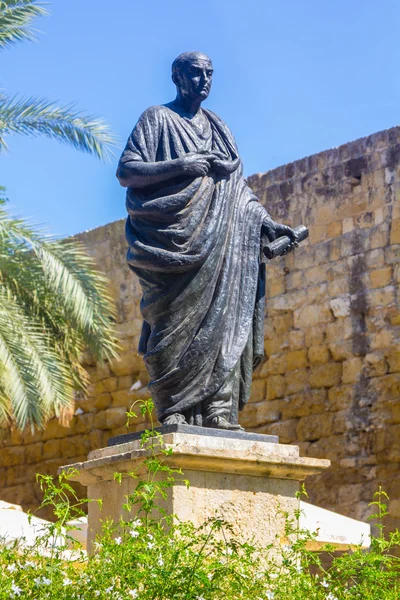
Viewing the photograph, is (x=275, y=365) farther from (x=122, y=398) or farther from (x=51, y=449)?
(x=51, y=449)

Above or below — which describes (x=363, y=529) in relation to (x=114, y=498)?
above

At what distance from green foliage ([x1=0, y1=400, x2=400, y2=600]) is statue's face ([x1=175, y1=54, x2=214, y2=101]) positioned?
1489 millimetres

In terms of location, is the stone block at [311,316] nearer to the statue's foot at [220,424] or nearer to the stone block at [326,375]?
the stone block at [326,375]

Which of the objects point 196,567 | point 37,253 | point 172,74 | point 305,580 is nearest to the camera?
point 196,567

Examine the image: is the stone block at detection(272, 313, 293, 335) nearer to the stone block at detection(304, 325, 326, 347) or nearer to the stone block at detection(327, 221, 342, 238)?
the stone block at detection(304, 325, 326, 347)

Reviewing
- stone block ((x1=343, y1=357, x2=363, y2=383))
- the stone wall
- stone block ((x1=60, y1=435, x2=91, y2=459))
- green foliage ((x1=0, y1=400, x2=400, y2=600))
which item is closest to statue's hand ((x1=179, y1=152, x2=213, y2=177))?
green foliage ((x1=0, y1=400, x2=400, y2=600))

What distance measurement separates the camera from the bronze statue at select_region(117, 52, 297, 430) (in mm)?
4988

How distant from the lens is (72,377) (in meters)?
12.0

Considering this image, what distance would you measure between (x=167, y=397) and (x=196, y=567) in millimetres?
1061

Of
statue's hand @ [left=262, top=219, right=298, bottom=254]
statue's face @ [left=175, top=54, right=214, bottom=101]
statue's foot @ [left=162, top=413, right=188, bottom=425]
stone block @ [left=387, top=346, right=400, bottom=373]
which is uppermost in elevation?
stone block @ [left=387, top=346, right=400, bottom=373]

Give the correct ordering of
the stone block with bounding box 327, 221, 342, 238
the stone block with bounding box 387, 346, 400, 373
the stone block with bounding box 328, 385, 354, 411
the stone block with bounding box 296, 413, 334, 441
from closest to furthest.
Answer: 1. the stone block with bounding box 387, 346, 400, 373
2. the stone block with bounding box 328, 385, 354, 411
3. the stone block with bounding box 296, 413, 334, 441
4. the stone block with bounding box 327, 221, 342, 238

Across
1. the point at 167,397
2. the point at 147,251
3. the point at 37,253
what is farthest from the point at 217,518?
the point at 37,253

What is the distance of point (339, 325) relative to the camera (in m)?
11.4

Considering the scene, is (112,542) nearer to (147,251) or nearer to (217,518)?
(217,518)
